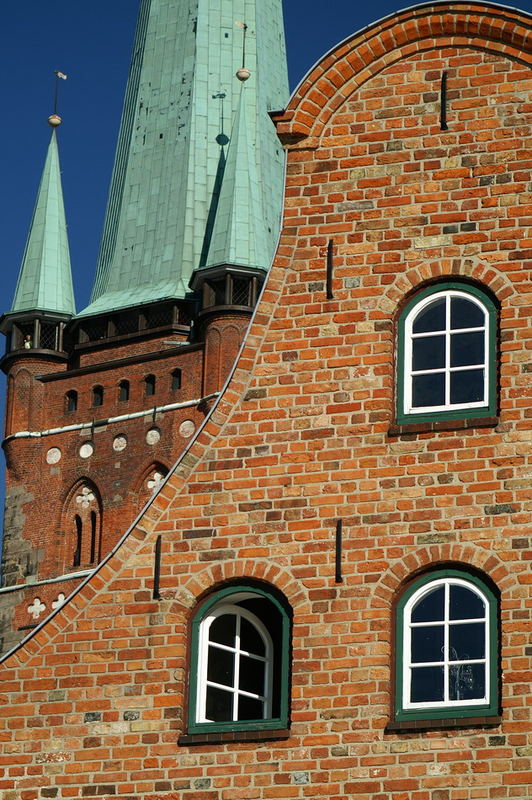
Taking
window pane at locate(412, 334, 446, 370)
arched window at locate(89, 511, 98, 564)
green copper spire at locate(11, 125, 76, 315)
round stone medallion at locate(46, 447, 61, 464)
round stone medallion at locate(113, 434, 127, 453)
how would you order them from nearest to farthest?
window pane at locate(412, 334, 446, 370) < arched window at locate(89, 511, 98, 564) < round stone medallion at locate(113, 434, 127, 453) < round stone medallion at locate(46, 447, 61, 464) < green copper spire at locate(11, 125, 76, 315)

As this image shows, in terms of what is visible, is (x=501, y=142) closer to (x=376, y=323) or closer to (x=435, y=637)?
(x=376, y=323)

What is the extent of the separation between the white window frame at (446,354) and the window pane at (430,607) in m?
1.70

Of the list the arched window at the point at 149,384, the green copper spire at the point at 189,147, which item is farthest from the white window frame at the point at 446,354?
the green copper spire at the point at 189,147

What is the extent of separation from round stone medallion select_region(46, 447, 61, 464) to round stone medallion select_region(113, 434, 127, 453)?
139 centimetres

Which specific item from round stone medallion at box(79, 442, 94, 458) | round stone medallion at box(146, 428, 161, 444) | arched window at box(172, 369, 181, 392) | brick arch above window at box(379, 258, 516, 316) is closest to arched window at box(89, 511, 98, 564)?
round stone medallion at box(79, 442, 94, 458)

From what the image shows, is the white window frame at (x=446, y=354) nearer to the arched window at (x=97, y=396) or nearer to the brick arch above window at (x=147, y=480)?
the brick arch above window at (x=147, y=480)

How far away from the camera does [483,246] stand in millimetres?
23891

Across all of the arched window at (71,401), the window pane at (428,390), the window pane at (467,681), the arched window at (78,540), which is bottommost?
the window pane at (467,681)

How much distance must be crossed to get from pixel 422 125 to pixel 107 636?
5.50 m

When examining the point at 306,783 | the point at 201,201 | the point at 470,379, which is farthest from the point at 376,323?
the point at 201,201

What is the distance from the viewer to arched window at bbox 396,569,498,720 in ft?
72.7

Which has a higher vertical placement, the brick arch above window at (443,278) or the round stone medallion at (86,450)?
the round stone medallion at (86,450)

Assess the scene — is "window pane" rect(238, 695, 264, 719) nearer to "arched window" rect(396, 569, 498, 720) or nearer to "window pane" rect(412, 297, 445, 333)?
"arched window" rect(396, 569, 498, 720)

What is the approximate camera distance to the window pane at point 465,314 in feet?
77.7
